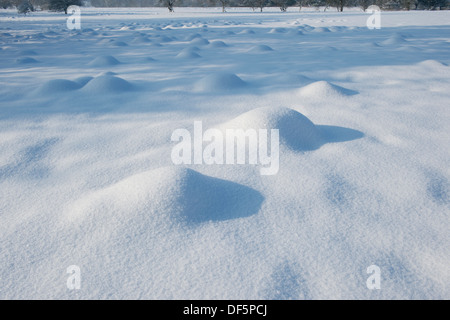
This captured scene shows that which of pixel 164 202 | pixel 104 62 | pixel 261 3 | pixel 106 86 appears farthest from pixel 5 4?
pixel 164 202

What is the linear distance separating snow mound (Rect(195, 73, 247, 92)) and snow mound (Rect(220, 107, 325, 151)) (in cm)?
125

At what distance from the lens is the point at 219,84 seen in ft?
9.66

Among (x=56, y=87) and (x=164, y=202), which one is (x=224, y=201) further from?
(x=56, y=87)

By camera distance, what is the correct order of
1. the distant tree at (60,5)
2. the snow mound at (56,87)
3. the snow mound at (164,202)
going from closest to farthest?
the snow mound at (164,202), the snow mound at (56,87), the distant tree at (60,5)

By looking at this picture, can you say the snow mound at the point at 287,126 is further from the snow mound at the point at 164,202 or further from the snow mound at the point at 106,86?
the snow mound at the point at 106,86

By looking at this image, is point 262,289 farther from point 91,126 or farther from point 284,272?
point 91,126

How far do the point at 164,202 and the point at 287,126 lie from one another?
89cm

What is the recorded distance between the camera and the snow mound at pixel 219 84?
2.91 meters

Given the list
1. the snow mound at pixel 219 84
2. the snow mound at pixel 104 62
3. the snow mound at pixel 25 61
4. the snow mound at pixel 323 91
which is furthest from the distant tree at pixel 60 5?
the snow mound at pixel 323 91

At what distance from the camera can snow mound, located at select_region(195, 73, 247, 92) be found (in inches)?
115

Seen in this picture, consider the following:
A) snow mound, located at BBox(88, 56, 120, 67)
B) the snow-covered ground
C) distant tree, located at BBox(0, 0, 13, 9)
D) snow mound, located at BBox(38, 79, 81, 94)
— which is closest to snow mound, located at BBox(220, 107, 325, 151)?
the snow-covered ground

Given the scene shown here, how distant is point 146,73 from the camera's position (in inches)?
146

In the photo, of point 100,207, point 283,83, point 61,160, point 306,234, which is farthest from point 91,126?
point 283,83

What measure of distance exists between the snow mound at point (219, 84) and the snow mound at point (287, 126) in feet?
4.09
